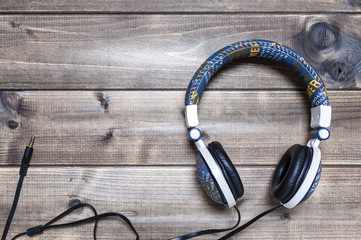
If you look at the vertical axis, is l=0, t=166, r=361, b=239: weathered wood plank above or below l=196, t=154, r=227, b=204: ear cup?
below

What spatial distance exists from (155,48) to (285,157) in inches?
16.8

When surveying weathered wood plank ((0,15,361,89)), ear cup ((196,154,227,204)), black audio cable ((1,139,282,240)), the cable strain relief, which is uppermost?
weathered wood plank ((0,15,361,89))

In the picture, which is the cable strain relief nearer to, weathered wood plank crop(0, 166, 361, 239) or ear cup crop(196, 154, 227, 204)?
weathered wood plank crop(0, 166, 361, 239)

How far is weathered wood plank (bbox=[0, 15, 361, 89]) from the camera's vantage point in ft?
2.76

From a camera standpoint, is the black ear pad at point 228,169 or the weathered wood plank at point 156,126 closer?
the black ear pad at point 228,169

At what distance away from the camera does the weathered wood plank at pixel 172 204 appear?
0.83 m

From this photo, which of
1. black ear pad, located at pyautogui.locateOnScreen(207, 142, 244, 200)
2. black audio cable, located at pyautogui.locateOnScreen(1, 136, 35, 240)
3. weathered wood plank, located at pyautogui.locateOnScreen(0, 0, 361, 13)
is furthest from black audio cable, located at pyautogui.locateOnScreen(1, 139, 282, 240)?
weathered wood plank, located at pyautogui.locateOnScreen(0, 0, 361, 13)

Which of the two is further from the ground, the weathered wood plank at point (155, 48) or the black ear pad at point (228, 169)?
the weathered wood plank at point (155, 48)

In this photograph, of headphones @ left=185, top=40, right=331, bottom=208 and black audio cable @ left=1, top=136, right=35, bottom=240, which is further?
black audio cable @ left=1, top=136, right=35, bottom=240

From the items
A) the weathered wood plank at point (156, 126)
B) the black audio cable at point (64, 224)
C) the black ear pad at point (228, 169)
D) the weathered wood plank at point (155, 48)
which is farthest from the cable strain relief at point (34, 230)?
the black ear pad at point (228, 169)

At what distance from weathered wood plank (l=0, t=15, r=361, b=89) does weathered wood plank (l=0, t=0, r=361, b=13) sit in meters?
0.02

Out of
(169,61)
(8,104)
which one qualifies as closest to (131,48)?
(169,61)

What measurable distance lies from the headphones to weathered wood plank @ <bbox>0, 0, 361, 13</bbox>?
0.48 ft

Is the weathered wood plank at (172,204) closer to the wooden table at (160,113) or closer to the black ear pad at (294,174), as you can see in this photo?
the wooden table at (160,113)
